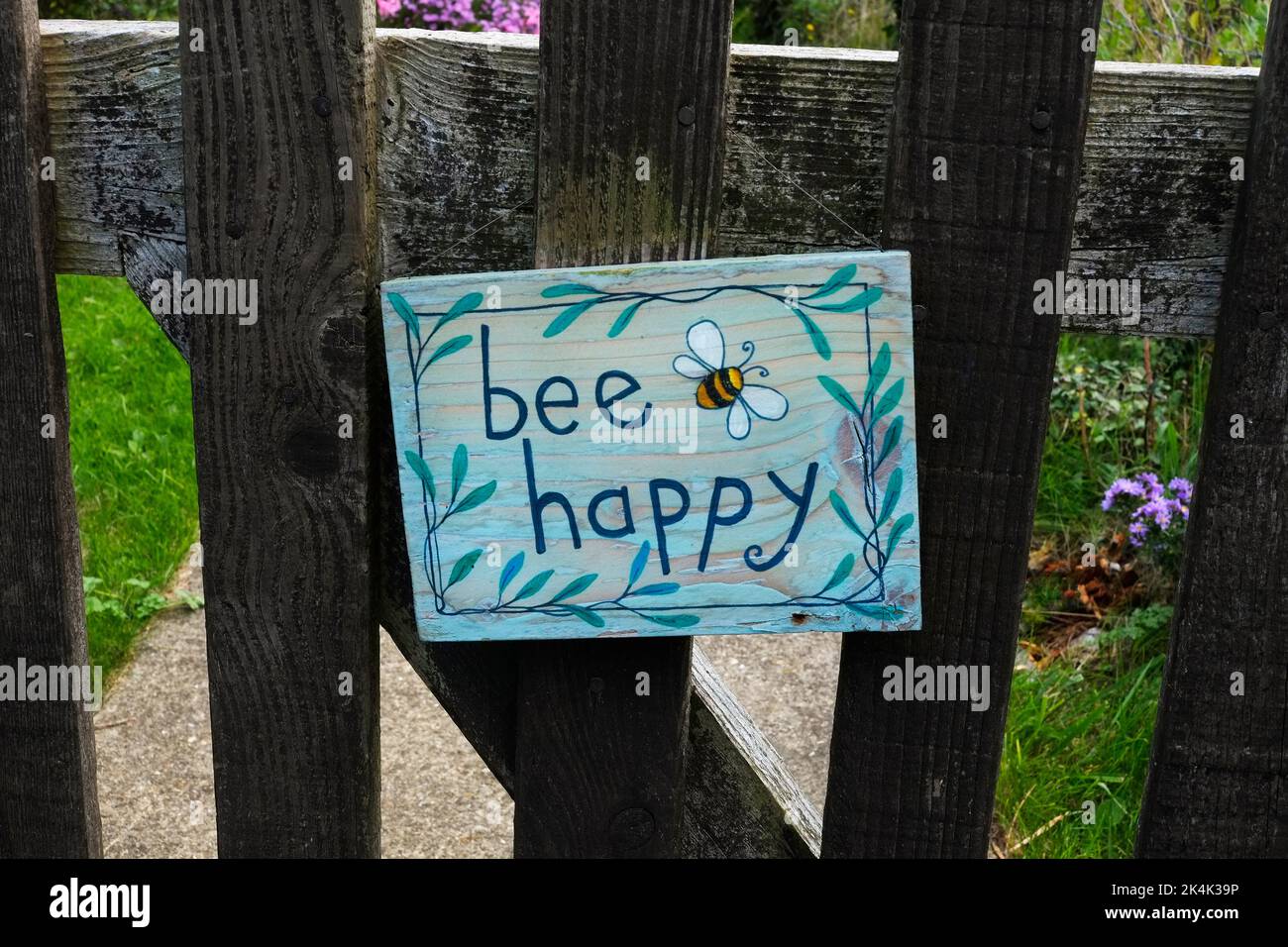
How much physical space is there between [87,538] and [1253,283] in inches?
144

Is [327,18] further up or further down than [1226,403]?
further up

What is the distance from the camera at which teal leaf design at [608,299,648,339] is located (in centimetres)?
134

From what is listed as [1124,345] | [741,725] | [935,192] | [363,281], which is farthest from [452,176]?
[1124,345]

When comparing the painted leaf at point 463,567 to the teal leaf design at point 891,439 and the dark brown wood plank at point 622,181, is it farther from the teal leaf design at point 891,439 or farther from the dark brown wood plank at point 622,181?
the teal leaf design at point 891,439

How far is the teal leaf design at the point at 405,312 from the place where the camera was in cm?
135

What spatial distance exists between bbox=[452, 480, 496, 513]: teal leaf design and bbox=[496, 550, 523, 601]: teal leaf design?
7 centimetres

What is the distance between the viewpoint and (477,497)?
140 centimetres

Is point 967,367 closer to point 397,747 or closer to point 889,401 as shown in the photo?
point 889,401

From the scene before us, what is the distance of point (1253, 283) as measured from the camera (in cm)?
139

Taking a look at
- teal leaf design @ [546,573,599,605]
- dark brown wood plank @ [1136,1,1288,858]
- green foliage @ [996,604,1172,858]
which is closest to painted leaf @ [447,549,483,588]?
teal leaf design @ [546,573,599,605]

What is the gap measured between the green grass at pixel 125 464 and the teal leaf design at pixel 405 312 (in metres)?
2.12

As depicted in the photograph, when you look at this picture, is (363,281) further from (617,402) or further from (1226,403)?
(1226,403)

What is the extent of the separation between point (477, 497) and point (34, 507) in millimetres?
579

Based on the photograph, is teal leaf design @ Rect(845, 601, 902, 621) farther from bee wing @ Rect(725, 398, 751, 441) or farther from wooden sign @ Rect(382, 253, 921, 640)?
bee wing @ Rect(725, 398, 751, 441)
